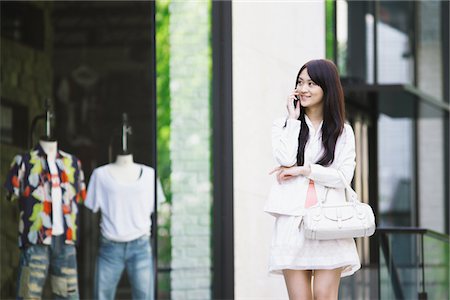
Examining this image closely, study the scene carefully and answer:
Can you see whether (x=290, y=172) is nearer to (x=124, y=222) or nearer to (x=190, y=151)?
(x=190, y=151)

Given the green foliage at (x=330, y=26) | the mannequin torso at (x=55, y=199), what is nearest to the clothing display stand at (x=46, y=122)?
the mannequin torso at (x=55, y=199)

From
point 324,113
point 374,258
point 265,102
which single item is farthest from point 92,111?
point 324,113

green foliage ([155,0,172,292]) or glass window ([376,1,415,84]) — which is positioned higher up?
glass window ([376,1,415,84])

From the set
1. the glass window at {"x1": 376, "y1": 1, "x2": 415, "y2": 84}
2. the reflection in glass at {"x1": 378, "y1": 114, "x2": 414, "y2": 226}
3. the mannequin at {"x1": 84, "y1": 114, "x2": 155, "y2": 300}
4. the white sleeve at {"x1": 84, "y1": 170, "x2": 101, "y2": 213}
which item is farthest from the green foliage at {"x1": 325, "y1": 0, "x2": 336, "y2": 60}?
the reflection in glass at {"x1": 378, "y1": 114, "x2": 414, "y2": 226}

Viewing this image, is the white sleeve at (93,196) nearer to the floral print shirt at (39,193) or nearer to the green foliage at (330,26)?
the floral print shirt at (39,193)

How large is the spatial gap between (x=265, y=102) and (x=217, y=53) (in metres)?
0.76

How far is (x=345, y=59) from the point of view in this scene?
17.0m

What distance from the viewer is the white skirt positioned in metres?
7.22

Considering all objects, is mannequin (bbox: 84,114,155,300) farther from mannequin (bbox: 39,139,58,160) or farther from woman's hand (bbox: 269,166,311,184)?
woman's hand (bbox: 269,166,311,184)

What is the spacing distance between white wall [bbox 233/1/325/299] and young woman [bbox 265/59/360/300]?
360 cm

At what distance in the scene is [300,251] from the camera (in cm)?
723

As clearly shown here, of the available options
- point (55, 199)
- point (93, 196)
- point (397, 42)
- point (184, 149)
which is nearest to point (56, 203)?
point (55, 199)

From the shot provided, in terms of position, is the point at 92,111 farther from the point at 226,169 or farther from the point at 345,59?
the point at 345,59

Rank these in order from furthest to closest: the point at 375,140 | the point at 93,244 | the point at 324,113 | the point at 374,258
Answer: the point at 375,140, the point at 93,244, the point at 374,258, the point at 324,113
